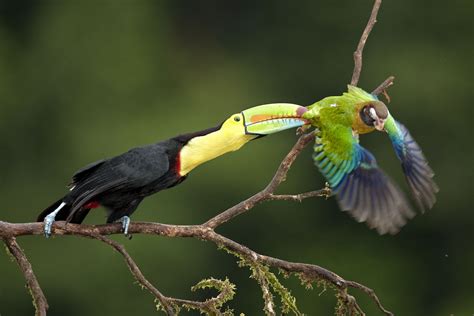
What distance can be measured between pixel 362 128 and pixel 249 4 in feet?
43.2

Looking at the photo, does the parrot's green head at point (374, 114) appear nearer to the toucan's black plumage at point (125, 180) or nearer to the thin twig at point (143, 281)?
the toucan's black plumage at point (125, 180)

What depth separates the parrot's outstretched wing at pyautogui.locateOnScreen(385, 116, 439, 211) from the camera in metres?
6.61

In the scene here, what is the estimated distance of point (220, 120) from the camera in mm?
16516

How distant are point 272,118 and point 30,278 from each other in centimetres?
135

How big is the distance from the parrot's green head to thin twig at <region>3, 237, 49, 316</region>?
66.6 inches

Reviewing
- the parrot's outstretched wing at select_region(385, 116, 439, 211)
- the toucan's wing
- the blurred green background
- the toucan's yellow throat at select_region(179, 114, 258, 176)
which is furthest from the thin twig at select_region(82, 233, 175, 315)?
the blurred green background

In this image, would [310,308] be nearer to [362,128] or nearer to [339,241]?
[339,241]

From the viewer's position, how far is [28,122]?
739 inches

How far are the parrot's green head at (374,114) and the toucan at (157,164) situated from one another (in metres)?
0.28

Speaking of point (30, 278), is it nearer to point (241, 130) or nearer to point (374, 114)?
point (241, 130)

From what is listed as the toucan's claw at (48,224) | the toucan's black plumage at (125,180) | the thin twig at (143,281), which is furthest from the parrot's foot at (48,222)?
the thin twig at (143,281)

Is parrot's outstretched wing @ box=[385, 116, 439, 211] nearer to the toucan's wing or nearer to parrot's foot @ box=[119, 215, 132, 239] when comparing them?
the toucan's wing

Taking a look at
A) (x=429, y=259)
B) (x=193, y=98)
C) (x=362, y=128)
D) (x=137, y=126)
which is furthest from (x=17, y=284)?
(x=362, y=128)

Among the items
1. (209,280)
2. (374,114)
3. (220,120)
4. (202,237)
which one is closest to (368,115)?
(374,114)
